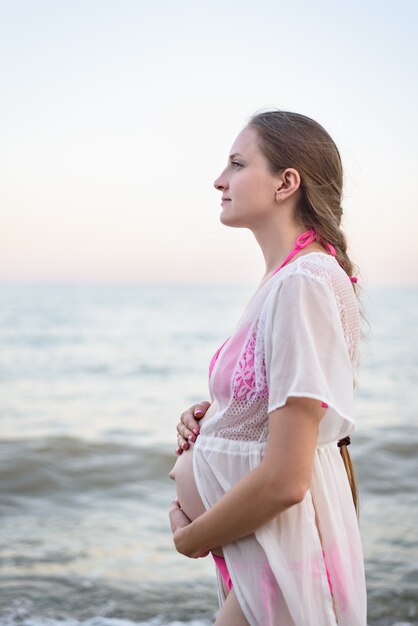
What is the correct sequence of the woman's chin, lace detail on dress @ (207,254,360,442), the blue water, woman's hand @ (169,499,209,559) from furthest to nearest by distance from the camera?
1. the blue water
2. the woman's chin
3. woman's hand @ (169,499,209,559)
4. lace detail on dress @ (207,254,360,442)

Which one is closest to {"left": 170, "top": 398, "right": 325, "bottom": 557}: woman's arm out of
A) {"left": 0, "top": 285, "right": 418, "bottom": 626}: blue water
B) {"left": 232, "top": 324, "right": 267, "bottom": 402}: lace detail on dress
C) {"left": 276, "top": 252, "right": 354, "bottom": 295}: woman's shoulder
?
{"left": 232, "top": 324, "right": 267, "bottom": 402}: lace detail on dress

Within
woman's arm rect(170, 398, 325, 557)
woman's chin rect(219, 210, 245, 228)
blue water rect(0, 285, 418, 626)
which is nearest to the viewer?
woman's arm rect(170, 398, 325, 557)

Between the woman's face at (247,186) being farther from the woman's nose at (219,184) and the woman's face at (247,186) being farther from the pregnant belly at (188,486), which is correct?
the pregnant belly at (188,486)

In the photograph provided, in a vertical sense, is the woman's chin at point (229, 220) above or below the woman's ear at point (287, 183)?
below

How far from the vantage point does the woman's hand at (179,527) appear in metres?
1.90

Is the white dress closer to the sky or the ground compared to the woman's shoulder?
closer to the ground

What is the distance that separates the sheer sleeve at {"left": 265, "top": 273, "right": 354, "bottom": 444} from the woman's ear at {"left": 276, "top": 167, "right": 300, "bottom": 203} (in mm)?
307

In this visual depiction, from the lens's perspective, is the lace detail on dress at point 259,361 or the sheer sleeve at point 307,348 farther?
the lace detail on dress at point 259,361

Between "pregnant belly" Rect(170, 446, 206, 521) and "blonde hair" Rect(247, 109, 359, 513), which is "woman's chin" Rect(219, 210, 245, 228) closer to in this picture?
"blonde hair" Rect(247, 109, 359, 513)

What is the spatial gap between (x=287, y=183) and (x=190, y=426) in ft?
2.32

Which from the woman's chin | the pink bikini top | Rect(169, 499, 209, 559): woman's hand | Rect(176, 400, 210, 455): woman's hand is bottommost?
Rect(169, 499, 209, 559): woman's hand

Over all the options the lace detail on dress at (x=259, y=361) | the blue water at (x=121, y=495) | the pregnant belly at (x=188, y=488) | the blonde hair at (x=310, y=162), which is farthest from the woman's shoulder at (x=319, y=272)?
the pregnant belly at (x=188, y=488)

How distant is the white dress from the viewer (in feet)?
5.55

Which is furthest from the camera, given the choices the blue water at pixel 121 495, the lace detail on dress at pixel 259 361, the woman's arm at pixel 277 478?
the blue water at pixel 121 495
